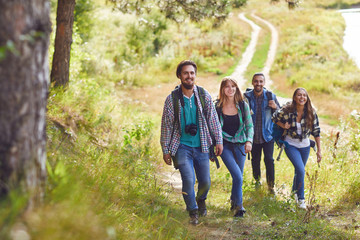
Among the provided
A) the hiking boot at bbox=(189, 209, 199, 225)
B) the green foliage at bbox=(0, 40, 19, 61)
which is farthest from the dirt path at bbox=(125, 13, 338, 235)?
the green foliage at bbox=(0, 40, 19, 61)

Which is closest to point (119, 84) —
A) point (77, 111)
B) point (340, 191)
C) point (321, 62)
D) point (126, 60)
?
point (126, 60)

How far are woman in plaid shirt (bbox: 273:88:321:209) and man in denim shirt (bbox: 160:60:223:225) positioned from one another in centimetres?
143

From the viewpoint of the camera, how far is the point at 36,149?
6.26 ft

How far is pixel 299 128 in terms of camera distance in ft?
17.8

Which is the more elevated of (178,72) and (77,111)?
(178,72)

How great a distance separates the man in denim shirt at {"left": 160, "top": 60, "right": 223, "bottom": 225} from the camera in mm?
4434

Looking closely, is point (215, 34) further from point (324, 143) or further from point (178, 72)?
point (178, 72)

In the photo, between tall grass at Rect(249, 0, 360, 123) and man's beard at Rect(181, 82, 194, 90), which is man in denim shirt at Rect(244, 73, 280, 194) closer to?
man's beard at Rect(181, 82, 194, 90)

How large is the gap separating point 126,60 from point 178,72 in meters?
16.1

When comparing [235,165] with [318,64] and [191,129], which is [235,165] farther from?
[318,64]

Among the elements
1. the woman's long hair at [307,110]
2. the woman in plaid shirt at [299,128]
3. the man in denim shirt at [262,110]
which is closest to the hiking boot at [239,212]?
the woman in plaid shirt at [299,128]

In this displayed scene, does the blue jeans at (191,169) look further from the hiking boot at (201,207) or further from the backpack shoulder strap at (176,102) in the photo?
the backpack shoulder strap at (176,102)

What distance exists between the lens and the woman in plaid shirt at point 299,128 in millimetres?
5426

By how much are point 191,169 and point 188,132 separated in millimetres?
430
